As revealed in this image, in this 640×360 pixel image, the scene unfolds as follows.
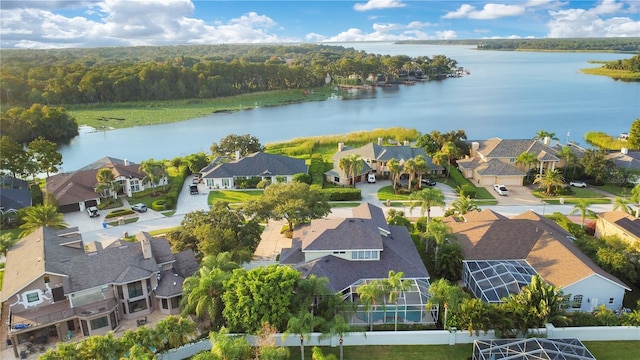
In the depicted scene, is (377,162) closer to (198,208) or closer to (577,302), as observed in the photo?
(198,208)

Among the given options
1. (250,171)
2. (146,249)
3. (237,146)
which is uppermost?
(237,146)

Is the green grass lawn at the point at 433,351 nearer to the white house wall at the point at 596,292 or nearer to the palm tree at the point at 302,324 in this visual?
the palm tree at the point at 302,324

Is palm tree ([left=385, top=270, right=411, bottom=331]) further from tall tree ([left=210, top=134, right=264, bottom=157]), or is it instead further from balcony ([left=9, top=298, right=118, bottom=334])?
tall tree ([left=210, top=134, right=264, bottom=157])

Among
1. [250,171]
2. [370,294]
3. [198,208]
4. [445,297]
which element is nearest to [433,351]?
[445,297]

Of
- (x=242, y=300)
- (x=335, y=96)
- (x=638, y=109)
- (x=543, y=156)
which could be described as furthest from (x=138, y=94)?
(x=638, y=109)

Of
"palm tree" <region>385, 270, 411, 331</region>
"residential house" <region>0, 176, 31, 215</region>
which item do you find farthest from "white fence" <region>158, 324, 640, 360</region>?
"residential house" <region>0, 176, 31, 215</region>

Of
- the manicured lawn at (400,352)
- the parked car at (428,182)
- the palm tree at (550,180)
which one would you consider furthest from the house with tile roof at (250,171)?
the manicured lawn at (400,352)

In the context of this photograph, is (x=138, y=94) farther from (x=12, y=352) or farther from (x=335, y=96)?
(x=12, y=352)
